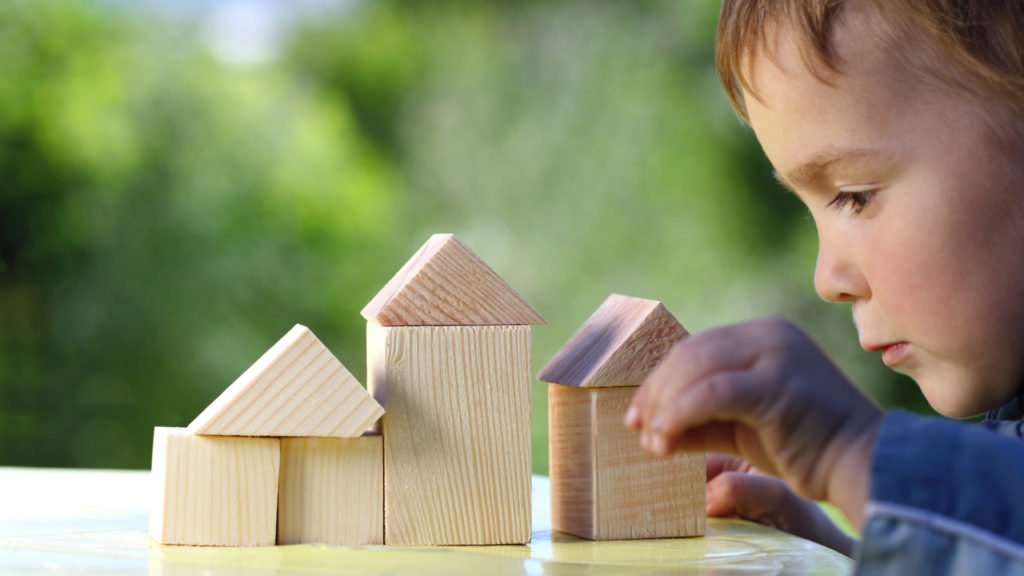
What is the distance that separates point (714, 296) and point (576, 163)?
2.36 feet

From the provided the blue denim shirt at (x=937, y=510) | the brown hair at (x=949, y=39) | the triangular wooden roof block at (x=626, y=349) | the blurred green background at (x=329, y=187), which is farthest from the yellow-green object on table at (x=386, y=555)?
the blurred green background at (x=329, y=187)

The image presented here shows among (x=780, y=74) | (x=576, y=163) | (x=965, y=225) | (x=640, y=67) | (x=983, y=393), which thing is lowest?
(x=983, y=393)

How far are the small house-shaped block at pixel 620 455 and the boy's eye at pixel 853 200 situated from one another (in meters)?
0.17

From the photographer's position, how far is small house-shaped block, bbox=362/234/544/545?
906mm

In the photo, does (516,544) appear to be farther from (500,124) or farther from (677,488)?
(500,124)

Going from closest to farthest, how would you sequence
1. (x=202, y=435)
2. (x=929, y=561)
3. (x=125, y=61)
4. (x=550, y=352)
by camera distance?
(x=929, y=561) < (x=202, y=435) < (x=125, y=61) < (x=550, y=352)

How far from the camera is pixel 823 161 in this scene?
38.5 inches

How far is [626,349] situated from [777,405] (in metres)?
0.31

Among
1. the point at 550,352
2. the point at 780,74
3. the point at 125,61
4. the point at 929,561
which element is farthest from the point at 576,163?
the point at 929,561

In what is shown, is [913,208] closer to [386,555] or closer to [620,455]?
[620,455]

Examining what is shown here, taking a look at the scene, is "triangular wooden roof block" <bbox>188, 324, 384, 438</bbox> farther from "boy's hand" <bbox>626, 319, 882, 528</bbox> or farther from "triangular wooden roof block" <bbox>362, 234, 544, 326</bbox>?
"boy's hand" <bbox>626, 319, 882, 528</bbox>

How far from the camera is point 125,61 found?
13.7ft

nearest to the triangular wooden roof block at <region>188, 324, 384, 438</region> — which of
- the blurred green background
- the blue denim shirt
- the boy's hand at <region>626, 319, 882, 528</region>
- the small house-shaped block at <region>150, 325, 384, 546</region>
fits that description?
the small house-shaped block at <region>150, 325, 384, 546</region>

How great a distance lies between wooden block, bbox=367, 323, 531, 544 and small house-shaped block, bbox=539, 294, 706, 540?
57mm
